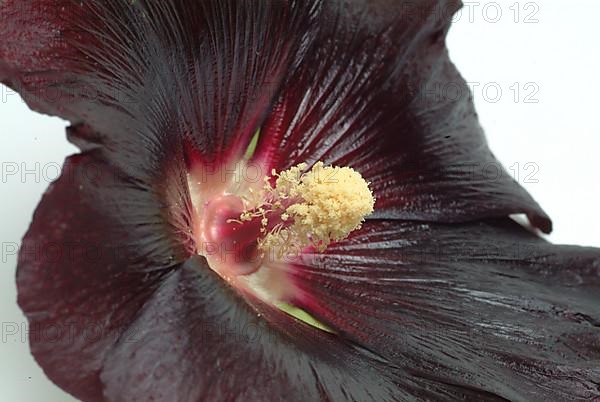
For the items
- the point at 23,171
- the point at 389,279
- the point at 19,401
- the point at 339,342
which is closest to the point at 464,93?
the point at 389,279

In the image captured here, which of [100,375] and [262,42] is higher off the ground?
[262,42]

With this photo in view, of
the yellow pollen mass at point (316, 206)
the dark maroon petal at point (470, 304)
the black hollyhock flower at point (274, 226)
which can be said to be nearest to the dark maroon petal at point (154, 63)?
the black hollyhock flower at point (274, 226)

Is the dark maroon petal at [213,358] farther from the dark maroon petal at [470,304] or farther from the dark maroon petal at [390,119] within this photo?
the dark maroon petal at [390,119]

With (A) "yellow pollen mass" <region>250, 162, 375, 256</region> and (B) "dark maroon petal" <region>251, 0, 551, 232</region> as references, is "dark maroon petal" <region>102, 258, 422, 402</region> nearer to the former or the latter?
(A) "yellow pollen mass" <region>250, 162, 375, 256</region>

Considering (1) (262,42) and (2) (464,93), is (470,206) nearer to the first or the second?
(2) (464,93)

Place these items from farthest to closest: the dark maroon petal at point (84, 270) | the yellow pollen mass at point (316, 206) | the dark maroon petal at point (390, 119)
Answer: the dark maroon petal at point (390, 119) < the yellow pollen mass at point (316, 206) < the dark maroon petal at point (84, 270)

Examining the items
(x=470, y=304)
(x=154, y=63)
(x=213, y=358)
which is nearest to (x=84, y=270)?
(x=213, y=358)

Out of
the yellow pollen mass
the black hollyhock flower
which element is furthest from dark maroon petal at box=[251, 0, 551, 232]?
the yellow pollen mass
